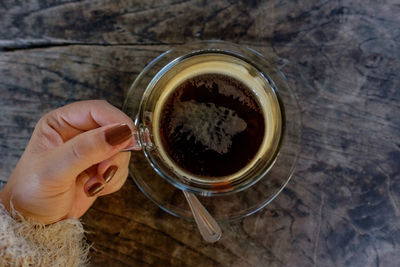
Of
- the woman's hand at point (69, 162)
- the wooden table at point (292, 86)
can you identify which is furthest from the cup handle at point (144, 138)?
the wooden table at point (292, 86)

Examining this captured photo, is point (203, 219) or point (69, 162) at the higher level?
point (69, 162)

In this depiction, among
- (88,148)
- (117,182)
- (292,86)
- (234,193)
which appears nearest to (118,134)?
(88,148)

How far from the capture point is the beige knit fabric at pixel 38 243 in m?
0.57

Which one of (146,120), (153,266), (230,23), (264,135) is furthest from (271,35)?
(153,266)

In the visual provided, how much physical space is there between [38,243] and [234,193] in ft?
1.25

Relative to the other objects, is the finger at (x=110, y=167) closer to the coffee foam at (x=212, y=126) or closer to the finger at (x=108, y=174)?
the finger at (x=108, y=174)

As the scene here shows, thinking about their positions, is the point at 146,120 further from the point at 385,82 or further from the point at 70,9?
the point at 385,82

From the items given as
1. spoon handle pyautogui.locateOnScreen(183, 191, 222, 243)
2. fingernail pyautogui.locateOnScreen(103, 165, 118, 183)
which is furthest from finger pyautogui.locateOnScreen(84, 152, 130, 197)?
spoon handle pyautogui.locateOnScreen(183, 191, 222, 243)

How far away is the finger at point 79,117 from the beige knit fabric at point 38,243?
0.17 m

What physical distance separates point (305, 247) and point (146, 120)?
44 centimetres

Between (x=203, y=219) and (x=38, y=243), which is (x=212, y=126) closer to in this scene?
(x=203, y=219)

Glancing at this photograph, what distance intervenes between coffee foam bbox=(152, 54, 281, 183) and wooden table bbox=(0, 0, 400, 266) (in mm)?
87

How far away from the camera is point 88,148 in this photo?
588 mm

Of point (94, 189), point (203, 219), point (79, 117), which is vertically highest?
point (79, 117)
